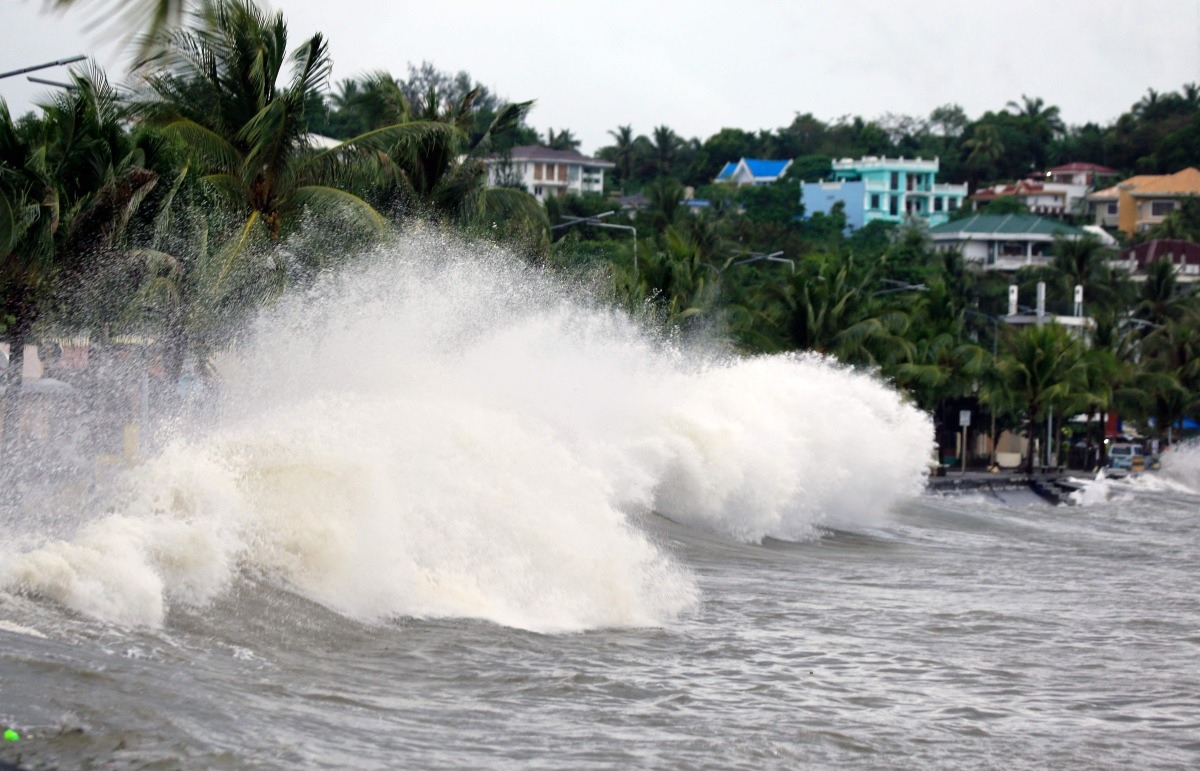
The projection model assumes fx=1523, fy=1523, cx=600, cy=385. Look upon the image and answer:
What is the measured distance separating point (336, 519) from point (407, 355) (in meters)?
5.67

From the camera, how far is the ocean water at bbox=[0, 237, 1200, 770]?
8.25 metres

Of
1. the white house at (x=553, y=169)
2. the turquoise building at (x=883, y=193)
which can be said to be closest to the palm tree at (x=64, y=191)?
the turquoise building at (x=883, y=193)

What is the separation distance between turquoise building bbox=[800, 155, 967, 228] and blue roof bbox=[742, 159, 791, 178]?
8537mm

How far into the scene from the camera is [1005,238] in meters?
102

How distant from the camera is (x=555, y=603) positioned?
41.2 ft

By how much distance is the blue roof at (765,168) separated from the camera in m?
135

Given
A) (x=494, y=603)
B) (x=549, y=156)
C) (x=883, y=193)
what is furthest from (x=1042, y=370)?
(x=549, y=156)

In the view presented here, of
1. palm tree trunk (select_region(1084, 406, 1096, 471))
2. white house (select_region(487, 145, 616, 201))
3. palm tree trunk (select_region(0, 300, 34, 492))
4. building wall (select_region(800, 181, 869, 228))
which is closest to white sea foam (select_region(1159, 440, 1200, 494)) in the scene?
palm tree trunk (select_region(1084, 406, 1096, 471))

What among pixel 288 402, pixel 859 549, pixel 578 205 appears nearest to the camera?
pixel 288 402

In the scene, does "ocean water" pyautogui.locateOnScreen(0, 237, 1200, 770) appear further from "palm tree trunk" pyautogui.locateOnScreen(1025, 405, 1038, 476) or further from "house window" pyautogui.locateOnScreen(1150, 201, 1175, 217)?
"house window" pyautogui.locateOnScreen(1150, 201, 1175, 217)

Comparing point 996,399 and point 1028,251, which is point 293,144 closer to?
point 996,399

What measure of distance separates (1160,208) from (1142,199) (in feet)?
5.11

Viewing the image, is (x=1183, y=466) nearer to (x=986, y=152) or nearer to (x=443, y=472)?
(x=443, y=472)

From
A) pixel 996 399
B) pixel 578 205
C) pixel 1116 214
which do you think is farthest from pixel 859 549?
pixel 1116 214
